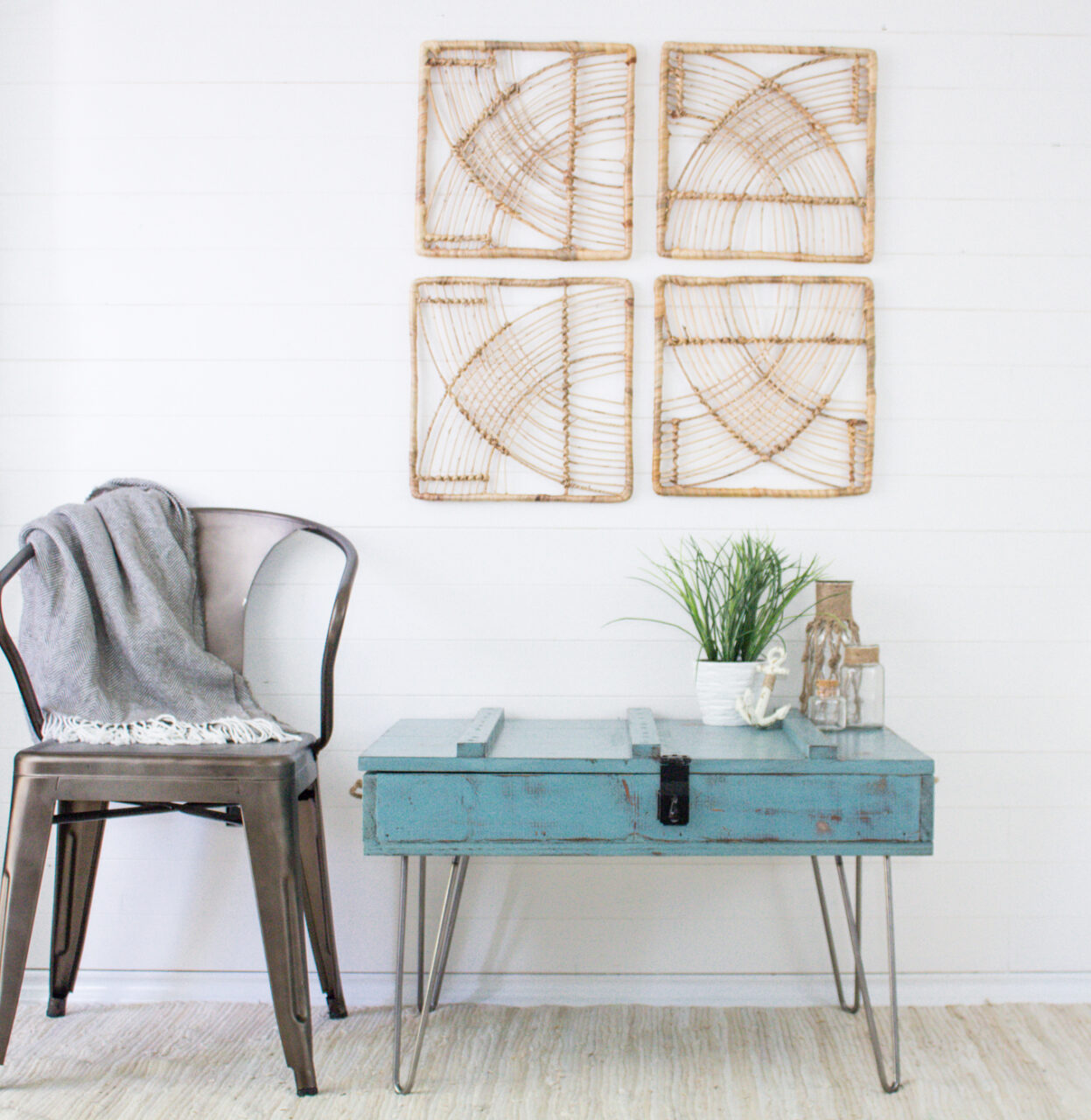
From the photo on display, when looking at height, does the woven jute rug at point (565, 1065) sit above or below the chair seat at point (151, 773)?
below

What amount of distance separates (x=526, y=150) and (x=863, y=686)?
51.3 inches

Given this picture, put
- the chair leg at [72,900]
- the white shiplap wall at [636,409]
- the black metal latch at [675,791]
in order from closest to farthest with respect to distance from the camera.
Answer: the black metal latch at [675,791]
the chair leg at [72,900]
the white shiplap wall at [636,409]

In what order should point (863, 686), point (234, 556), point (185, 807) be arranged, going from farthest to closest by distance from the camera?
point (234, 556) → point (863, 686) → point (185, 807)

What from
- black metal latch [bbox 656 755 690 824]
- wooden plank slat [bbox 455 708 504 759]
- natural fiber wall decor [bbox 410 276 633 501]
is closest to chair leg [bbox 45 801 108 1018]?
wooden plank slat [bbox 455 708 504 759]

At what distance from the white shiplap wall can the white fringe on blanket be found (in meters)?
0.31

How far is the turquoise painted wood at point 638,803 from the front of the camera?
159cm

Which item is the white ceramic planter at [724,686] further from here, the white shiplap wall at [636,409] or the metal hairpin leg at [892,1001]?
the metal hairpin leg at [892,1001]

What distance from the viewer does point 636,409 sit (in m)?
2.02

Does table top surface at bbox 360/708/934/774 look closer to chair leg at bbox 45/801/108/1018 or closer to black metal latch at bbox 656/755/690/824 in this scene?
black metal latch at bbox 656/755/690/824

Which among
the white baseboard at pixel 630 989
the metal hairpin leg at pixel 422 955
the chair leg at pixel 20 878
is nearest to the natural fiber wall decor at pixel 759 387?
the metal hairpin leg at pixel 422 955

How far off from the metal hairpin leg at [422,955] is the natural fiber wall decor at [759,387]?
91cm

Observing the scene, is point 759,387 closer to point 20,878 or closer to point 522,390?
point 522,390

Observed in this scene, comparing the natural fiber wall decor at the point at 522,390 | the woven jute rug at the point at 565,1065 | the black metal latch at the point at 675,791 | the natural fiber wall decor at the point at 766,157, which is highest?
the natural fiber wall decor at the point at 766,157

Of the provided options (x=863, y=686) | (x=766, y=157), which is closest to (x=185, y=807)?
(x=863, y=686)
